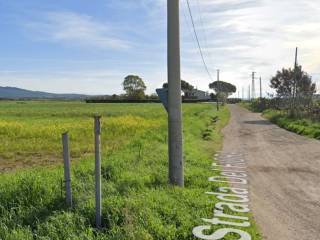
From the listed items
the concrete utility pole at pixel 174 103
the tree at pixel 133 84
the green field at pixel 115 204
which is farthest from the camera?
the tree at pixel 133 84

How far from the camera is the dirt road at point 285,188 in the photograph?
6.52 metres

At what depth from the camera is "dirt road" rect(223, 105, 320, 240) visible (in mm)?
6523

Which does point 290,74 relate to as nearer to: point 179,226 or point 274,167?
point 274,167

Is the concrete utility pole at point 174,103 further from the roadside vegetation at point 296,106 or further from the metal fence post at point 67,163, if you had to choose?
the roadside vegetation at point 296,106

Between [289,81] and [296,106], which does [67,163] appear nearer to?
[296,106]

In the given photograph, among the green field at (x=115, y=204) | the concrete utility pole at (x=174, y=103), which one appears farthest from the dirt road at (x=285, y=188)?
the concrete utility pole at (x=174, y=103)

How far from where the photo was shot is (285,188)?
9.41 m

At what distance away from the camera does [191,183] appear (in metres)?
8.89

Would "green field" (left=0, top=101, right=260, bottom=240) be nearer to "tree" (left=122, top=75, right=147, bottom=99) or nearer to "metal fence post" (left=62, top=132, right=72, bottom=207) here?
"metal fence post" (left=62, top=132, right=72, bottom=207)

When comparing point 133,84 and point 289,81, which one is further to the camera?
point 133,84

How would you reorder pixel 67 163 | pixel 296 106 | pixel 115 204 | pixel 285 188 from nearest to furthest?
pixel 67 163, pixel 115 204, pixel 285 188, pixel 296 106

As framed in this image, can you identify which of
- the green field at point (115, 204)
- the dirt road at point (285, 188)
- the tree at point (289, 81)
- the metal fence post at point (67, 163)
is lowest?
the dirt road at point (285, 188)

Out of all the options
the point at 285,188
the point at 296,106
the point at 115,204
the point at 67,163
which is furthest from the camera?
the point at 296,106

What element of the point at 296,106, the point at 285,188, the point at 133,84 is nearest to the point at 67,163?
the point at 285,188
